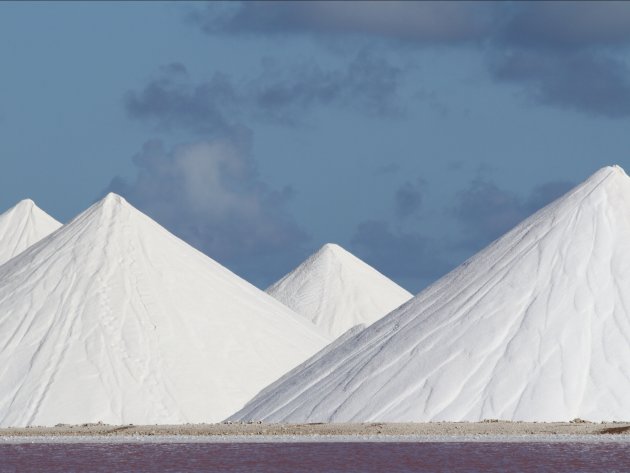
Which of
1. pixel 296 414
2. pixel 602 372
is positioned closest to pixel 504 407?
pixel 602 372

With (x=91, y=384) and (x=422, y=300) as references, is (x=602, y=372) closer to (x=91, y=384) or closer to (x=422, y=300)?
(x=422, y=300)

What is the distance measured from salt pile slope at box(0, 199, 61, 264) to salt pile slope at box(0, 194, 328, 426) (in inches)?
599

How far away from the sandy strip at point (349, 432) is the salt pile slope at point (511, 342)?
6.61 feet

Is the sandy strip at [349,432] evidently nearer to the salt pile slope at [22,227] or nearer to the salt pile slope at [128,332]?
the salt pile slope at [128,332]

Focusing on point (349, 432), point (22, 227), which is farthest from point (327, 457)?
point (22, 227)

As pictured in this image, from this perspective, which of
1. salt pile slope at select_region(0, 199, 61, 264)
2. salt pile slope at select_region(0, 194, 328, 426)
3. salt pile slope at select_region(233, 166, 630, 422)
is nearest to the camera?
salt pile slope at select_region(233, 166, 630, 422)

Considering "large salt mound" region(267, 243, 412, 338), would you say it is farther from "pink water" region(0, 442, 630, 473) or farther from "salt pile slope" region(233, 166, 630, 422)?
"pink water" region(0, 442, 630, 473)

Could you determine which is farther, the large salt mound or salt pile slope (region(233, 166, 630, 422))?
the large salt mound

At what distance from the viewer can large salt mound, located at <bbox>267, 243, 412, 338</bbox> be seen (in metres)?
97.8

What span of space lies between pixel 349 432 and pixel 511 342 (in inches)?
318

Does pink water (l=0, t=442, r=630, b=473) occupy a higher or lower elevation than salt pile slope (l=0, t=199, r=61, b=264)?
lower

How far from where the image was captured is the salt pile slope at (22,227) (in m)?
91.7

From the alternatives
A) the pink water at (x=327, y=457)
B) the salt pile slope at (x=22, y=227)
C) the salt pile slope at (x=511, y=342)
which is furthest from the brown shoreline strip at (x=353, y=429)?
the salt pile slope at (x=22, y=227)

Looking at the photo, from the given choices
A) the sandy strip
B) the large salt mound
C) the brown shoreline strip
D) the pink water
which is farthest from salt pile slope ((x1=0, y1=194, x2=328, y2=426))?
the large salt mound
